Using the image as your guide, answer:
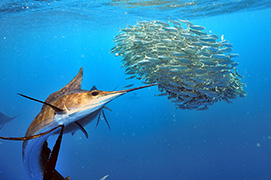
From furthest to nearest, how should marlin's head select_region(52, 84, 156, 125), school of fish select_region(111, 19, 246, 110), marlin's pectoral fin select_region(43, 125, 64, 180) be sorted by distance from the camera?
school of fish select_region(111, 19, 246, 110) < marlin's head select_region(52, 84, 156, 125) < marlin's pectoral fin select_region(43, 125, 64, 180)

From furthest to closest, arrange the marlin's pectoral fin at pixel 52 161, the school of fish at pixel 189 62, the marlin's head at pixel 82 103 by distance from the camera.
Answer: the school of fish at pixel 189 62 → the marlin's head at pixel 82 103 → the marlin's pectoral fin at pixel 52 161

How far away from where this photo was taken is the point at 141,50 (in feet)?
18.0

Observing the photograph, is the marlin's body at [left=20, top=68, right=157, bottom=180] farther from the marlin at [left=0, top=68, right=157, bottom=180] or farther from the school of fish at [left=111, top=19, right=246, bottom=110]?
the school of fish at [left=111, top=19, right=246, bottom=110]

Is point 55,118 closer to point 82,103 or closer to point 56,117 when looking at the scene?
point 56,117

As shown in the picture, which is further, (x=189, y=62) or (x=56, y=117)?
(x=189, y=62)

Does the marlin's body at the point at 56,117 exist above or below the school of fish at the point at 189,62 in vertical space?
below

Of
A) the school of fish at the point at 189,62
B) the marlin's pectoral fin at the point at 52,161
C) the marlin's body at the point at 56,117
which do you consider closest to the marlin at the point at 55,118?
the marlin's body at the point at 56,117

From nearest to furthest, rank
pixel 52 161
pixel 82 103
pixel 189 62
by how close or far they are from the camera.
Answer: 1. pixel 52 161
2. pixel 82 103
3. pixel 189 62

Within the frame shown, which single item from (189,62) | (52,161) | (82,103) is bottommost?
(52,161)

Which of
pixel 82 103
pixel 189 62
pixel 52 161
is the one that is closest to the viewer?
pixel 52 161

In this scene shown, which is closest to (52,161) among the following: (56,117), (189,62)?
(56,117)

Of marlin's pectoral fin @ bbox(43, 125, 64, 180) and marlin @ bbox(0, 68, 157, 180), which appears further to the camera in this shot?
marlin @ bbox(0, 68, 157, 180)

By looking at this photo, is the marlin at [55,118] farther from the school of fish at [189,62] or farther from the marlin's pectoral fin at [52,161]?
the school of fish at [189,62]

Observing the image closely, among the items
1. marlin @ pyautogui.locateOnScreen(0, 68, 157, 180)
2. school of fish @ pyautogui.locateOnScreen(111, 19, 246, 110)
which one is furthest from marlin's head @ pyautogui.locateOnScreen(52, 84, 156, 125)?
school of fish @ pyautogui.locateOnScreen(111, 19, 246, 110)
